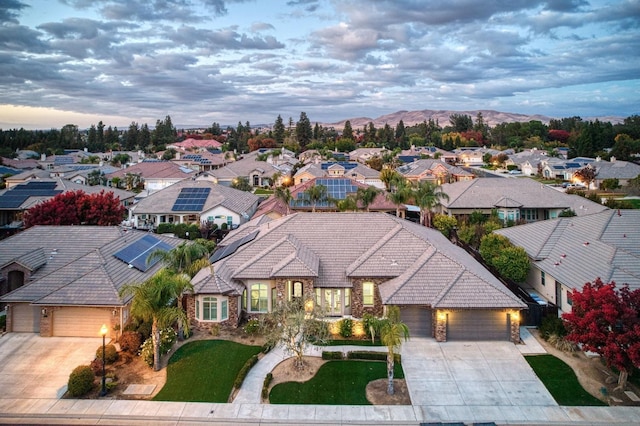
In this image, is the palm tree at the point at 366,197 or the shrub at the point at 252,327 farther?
the palm tree at the point at 366,197

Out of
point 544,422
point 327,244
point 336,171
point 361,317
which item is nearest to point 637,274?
point 544,422

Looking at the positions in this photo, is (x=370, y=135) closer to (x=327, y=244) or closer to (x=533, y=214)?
(x=533, y=214)

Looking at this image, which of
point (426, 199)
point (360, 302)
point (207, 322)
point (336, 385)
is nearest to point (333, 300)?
point (360, 302)

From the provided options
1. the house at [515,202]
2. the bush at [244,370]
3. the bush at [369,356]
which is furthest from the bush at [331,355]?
the house at [515,202]

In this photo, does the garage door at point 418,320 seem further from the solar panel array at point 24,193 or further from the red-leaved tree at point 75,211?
the solar panel array at point 24,193

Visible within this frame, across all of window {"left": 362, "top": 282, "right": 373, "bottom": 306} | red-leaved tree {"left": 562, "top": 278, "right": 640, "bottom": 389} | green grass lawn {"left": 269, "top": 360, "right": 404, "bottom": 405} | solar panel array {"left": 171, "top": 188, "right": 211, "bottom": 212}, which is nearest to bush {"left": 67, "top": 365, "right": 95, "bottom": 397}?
green grass lawn {"left": 269, "top": 360, "right": 404, "bottom": 405}
